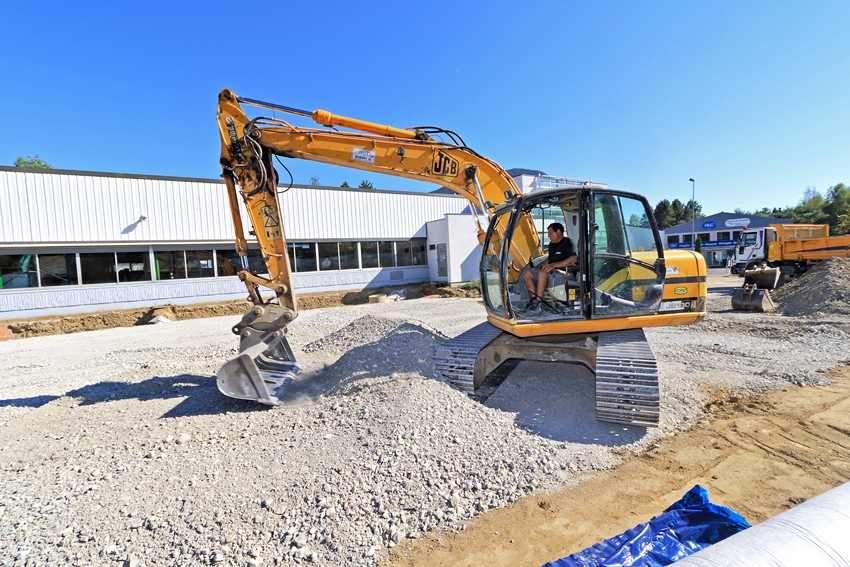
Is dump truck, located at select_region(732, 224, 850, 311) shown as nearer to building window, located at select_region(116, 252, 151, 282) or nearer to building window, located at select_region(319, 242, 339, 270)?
building window, located at select_region(319, 242, 339, 270)

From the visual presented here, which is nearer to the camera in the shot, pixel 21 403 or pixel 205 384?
pixel 21 403

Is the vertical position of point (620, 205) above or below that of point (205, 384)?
above

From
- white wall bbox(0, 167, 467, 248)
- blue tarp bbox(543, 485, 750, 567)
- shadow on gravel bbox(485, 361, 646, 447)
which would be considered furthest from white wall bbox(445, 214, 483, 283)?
blue tarp bbox(543, 485, 750, 567)

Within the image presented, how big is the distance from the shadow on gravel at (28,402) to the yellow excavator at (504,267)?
117 inches

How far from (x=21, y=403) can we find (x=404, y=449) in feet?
18.3

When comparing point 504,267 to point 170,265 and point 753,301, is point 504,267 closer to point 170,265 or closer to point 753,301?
point 753,301

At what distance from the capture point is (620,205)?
4.98m

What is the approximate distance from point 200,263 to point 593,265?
52.7 ft

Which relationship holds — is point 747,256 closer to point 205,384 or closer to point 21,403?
point 205,384

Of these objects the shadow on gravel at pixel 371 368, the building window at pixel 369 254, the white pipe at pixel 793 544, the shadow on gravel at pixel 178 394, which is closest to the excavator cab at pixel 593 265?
the shadow on gravel at pixel 371 368

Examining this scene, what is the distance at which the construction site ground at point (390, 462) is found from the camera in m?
2.65

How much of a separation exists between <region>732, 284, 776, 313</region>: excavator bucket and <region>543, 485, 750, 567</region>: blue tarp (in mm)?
11457

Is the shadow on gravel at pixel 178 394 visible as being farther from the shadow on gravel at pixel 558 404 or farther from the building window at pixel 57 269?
the building window at pixel 57 269

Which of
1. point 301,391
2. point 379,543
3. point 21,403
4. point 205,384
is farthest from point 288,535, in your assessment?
point 21,403
